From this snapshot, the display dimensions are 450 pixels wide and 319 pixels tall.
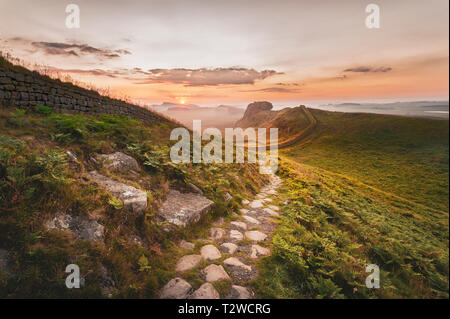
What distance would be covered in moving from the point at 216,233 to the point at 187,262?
4.68ft

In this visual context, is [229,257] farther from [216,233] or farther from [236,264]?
[216,233]

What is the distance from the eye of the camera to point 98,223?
3.27 m

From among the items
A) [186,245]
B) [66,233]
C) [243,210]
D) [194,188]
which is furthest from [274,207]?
[66,233]

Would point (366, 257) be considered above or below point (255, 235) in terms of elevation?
above

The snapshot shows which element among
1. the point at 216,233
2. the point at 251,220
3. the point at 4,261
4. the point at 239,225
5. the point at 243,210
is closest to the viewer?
the point at 4,261

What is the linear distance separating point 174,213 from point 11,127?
5.85m

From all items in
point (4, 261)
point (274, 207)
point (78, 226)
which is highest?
point (78, 226)

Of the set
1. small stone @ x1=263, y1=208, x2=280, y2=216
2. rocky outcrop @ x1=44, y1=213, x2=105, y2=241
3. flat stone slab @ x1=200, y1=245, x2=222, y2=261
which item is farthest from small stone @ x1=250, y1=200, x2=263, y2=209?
rocky outcrop @ x1=44, y1=213, x2=105, y2=241

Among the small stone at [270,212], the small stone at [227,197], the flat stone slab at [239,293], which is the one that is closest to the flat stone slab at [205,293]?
the flat stone slab at [239,293]

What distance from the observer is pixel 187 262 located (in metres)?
3.47

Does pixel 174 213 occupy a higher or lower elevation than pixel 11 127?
lower
